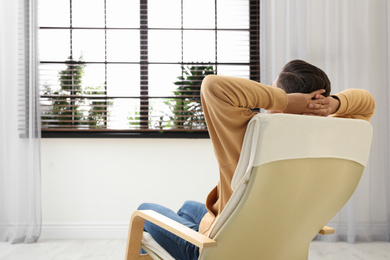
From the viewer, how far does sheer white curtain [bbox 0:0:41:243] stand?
9.67 ft

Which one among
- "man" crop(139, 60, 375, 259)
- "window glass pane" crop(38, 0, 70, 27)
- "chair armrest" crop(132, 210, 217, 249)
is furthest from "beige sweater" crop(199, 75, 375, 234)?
"window glass pane" crop(38, 0, 70, 27)

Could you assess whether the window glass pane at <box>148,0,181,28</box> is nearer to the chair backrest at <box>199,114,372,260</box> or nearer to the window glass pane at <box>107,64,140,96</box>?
the window glass pane at <box>107,64,140,96</box>

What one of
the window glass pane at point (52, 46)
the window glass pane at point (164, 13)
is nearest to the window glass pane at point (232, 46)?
the window glass pane at point (164, 13)

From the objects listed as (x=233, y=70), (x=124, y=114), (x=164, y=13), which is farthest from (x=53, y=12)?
(x=233, y=70)

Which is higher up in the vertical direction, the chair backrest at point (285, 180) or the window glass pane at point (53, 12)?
the window glass pane at point (53, 12)

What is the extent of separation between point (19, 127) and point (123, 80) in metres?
0.87

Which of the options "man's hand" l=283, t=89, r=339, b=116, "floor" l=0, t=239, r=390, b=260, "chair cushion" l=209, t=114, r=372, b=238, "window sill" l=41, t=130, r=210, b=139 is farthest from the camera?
"window sill" l=41, t=130, r=210, b=139

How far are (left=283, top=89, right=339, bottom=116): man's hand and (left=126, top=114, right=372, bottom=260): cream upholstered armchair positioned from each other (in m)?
0.11

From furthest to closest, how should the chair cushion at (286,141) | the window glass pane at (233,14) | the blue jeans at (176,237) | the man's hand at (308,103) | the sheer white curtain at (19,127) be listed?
the window glass pane at (233,14), the sheer white curtain at (19,127), the blue jeans at (176,237), the man's hand at (308,103), the chair cushion at (286,141)

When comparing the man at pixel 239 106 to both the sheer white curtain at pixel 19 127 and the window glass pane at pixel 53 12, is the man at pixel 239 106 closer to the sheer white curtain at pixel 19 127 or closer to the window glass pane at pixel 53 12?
the sheer white curtain at pixel 19 127

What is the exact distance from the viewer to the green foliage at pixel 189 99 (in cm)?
316

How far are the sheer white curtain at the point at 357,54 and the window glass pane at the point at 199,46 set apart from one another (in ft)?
1.61

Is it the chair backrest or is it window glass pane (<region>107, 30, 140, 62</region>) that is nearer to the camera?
the chair backrest

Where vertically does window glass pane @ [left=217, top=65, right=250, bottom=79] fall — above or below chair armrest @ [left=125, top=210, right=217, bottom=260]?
above
